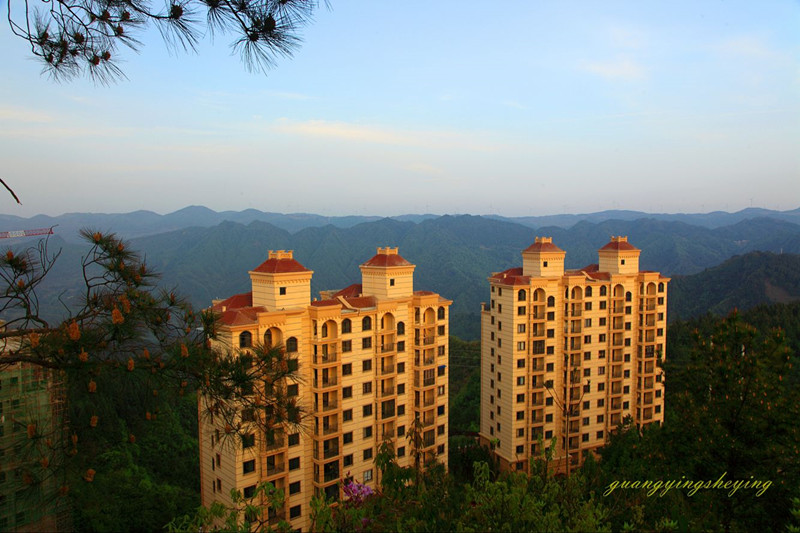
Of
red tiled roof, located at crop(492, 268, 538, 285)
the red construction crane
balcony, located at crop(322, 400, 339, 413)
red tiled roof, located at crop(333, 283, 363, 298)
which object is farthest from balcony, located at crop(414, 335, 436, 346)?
the red construction crane

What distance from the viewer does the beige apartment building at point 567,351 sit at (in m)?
19.6

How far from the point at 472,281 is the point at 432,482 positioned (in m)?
87.0

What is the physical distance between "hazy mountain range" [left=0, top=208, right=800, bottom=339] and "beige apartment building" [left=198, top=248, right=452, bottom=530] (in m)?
24.8

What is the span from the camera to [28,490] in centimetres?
296

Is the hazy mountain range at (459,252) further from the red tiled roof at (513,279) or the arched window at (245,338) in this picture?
the red tiled roof at (513,279)

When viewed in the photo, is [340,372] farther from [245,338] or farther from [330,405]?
[245,338]

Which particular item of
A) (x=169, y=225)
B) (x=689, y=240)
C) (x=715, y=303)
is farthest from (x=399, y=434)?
(x=689, y=240)

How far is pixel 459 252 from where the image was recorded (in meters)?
110

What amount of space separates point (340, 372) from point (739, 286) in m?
61.5

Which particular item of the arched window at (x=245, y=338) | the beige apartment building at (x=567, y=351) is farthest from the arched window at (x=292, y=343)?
the beige apartment building at (x=567, y=351)

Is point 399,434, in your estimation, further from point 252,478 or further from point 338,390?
point 252,478

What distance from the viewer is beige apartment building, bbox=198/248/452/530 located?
1330 centimetres

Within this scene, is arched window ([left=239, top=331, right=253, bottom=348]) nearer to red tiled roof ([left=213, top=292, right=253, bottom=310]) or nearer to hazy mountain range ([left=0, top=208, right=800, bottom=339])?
red tiled roof ([left=213, top=292, right=253, bottom=310])

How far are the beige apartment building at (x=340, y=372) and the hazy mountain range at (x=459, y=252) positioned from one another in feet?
81.3
